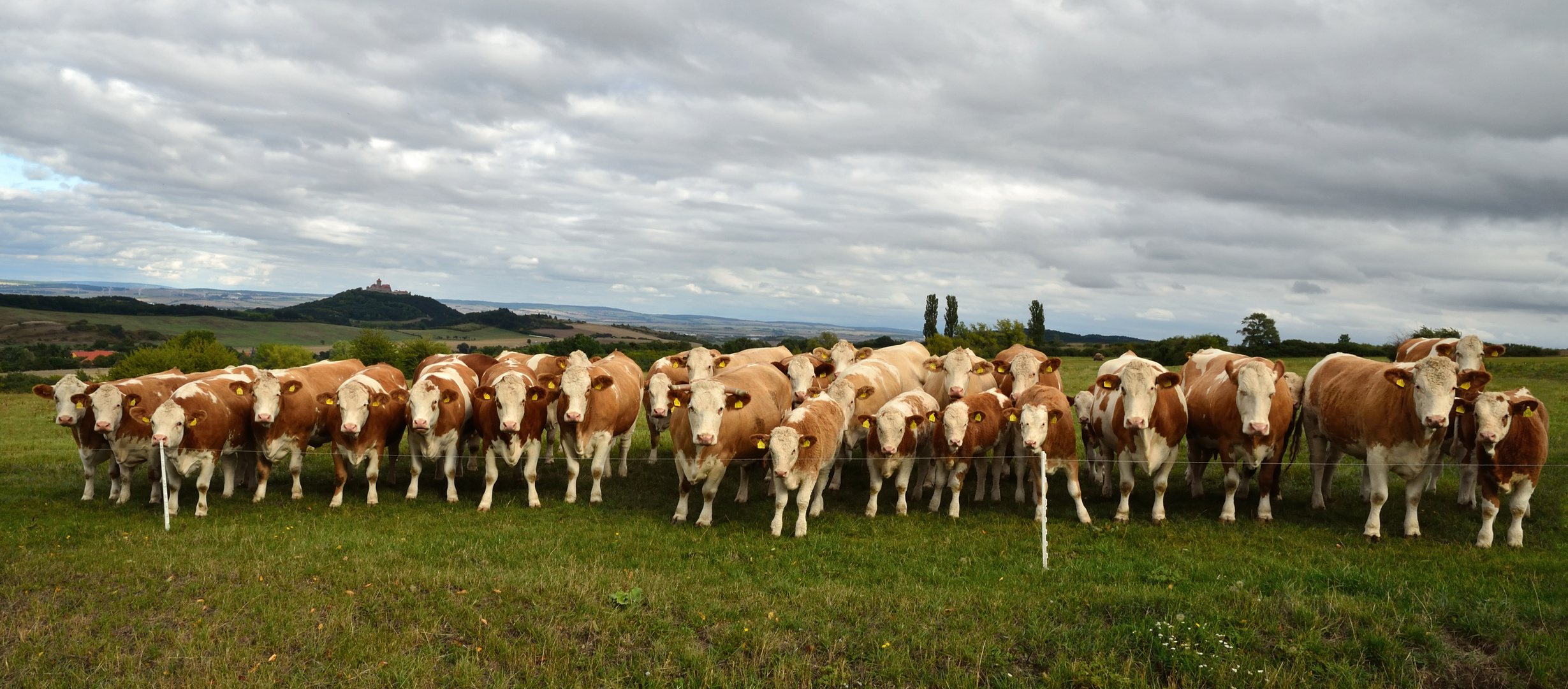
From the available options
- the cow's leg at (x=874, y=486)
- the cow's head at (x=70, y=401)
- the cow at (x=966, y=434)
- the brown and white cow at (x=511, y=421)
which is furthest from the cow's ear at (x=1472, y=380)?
the cow's head at (x=70, y=401)

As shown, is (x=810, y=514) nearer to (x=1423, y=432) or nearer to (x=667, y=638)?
(x=667, y=638)

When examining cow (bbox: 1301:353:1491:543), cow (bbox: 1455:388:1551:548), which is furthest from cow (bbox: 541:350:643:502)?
cow (bbox: 1455:388:1551:548)

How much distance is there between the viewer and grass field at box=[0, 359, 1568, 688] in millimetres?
6434

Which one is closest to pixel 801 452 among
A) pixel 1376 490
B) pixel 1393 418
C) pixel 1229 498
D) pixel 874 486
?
pixel 874 486

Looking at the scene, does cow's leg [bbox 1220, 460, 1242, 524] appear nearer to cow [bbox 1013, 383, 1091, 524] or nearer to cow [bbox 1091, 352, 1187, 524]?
cow [bbox 1091, 352, 1187, 524]

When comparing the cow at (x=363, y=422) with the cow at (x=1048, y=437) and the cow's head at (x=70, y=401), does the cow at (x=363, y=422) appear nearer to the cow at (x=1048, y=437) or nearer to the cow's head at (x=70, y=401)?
the cow's head at (x=70, y=401)

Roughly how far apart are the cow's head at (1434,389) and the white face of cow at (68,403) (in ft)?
62.6

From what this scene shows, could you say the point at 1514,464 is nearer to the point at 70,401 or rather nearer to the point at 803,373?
the point at 803,373

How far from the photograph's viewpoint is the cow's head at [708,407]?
1153 cm

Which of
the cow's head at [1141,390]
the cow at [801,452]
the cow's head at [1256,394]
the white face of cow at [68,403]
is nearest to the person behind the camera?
the cow at [801,452]

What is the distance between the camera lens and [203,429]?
12.5 metres

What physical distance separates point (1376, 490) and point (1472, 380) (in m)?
2.03

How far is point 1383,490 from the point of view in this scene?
33.3ft

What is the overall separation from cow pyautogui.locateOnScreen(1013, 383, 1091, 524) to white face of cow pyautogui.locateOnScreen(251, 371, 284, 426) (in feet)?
37.7
